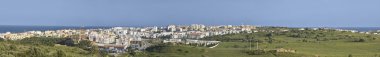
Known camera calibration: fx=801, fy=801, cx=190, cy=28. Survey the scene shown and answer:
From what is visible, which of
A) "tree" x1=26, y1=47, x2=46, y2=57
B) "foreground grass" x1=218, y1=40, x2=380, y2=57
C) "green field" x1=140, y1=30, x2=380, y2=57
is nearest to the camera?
"tree" x1=26, y1=47, x2=46, y2=57

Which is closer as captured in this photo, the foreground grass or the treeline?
the foreground grass

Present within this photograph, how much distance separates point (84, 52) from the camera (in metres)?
108

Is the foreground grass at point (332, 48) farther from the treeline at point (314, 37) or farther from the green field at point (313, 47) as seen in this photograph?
the treeline at point (314, 37)

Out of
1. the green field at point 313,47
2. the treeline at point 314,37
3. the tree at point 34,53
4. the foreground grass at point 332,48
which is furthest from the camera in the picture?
the treeline at point 314,37

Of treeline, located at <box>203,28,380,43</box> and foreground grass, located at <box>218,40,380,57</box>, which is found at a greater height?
treeline, located at <box>203,28,380,43</box>

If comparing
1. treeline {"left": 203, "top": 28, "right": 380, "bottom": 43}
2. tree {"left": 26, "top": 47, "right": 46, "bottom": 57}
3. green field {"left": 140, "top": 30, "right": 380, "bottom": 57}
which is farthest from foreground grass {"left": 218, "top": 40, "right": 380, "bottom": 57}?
tree {"left": 26, "top": 47, "right": 46, "bottom": 57}

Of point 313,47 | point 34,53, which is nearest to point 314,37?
point 313,47

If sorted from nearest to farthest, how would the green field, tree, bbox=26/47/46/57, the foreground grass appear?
tree, bbox=26/47/46/57
the green field
the foreground grass

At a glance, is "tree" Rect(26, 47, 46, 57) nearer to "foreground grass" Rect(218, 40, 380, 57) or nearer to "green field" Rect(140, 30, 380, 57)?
"green field" Rect(140, 30, 380, 57)

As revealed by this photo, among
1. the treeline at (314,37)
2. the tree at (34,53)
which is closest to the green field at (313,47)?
the treeline at (314,37)

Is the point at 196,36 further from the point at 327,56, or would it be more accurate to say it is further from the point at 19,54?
the point at 19,54

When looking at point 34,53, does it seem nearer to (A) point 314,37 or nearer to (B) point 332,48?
(B) point 332,48

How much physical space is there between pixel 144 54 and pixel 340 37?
2338 inches

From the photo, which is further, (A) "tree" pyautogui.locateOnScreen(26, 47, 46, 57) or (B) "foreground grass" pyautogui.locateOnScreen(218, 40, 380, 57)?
(B) "foreground grass" pyautogui.locateOnScreen(218, 40, 380, 57)
